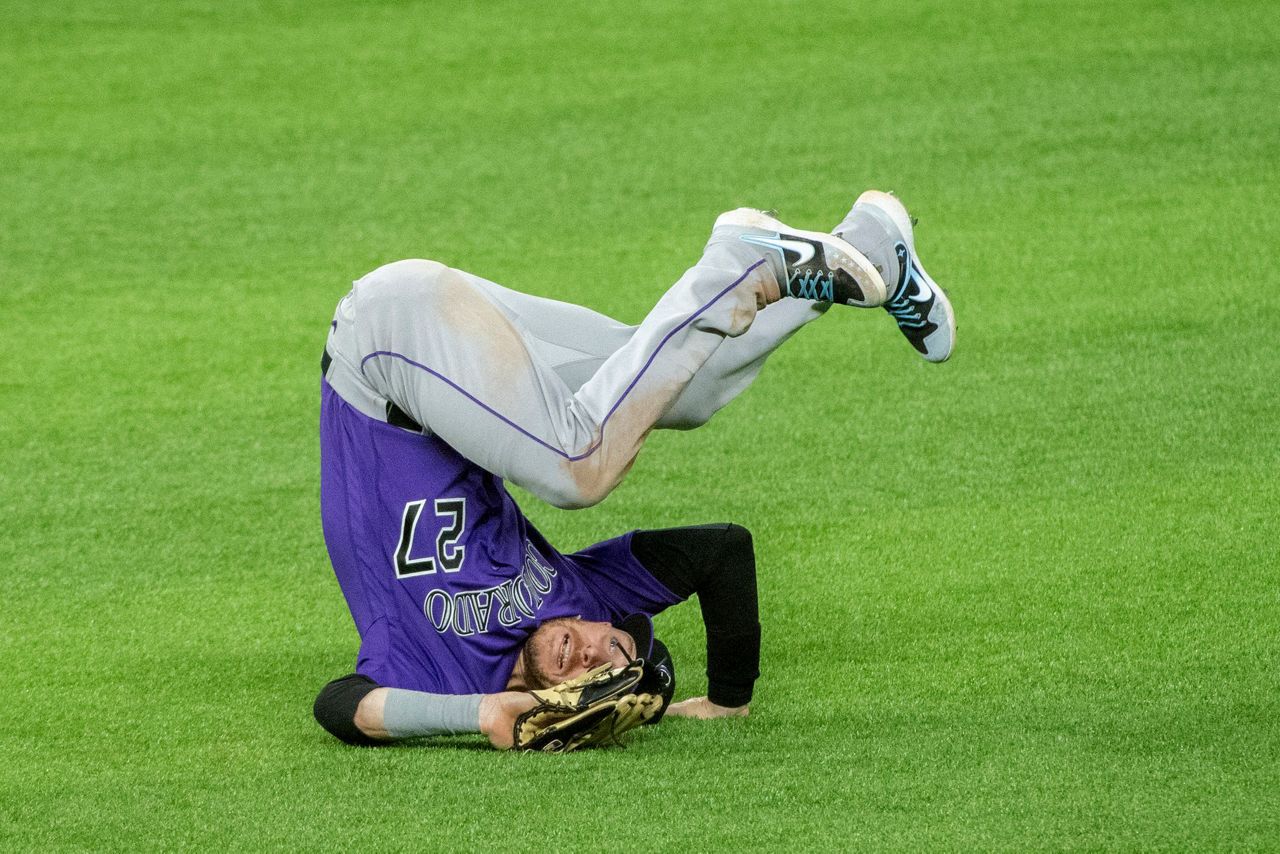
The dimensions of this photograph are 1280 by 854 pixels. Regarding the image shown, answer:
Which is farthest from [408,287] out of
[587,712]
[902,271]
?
[902,271]

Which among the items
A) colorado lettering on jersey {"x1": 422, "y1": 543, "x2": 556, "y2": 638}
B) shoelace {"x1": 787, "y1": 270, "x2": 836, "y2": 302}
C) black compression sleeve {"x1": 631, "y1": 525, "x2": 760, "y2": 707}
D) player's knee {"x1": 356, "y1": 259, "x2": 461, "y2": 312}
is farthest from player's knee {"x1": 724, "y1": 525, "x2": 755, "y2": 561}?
player's knee {"x1": 356, "y1": 259, "x2": 461, "y2": 312}

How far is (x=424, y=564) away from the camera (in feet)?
12.0

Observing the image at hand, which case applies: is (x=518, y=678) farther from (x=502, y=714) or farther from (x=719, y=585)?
(x=719, y=585)

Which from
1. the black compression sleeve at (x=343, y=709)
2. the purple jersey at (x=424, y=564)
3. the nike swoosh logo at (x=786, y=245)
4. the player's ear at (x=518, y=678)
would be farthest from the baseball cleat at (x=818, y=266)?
the black compression sleeve at (x=343, y=709)

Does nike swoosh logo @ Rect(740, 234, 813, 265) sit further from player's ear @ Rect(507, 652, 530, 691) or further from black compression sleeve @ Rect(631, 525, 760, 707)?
player's ear @ Rect(507, 652, 530, 691)

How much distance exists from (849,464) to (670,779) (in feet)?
6.97

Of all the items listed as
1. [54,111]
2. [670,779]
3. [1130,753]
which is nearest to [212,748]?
[670,779]

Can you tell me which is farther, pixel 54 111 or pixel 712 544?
pixel 54 111

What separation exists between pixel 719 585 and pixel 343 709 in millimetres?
853

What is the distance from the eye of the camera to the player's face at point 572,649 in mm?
3629

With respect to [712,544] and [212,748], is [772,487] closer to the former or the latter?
[712,544]

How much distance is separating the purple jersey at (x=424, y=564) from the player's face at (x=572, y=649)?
0.17ft

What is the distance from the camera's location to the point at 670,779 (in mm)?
3178

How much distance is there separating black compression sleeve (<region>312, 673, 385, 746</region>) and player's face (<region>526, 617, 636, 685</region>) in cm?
36
